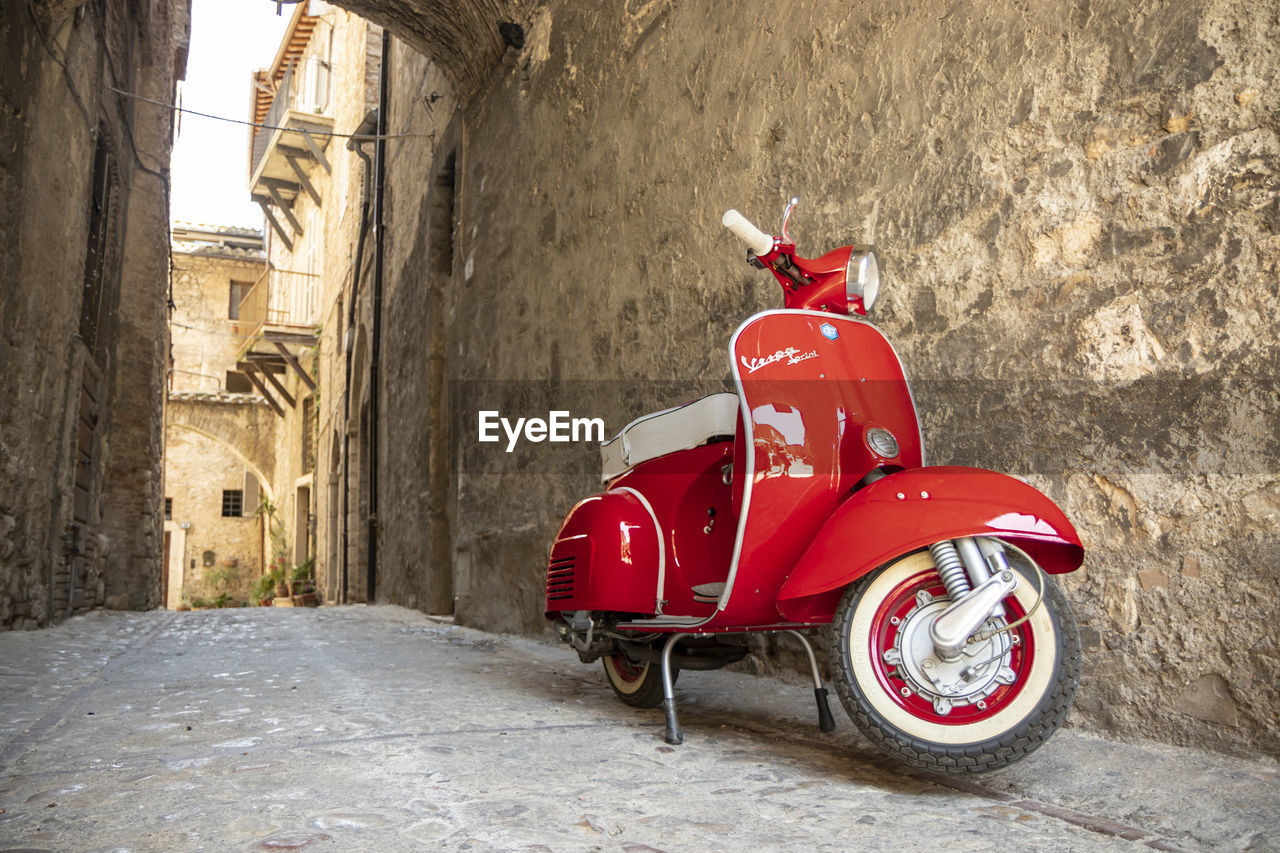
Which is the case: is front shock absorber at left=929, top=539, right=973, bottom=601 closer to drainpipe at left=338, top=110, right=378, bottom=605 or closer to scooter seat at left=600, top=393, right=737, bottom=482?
scooter seat at left=600, top=393, right=737, bottom=482

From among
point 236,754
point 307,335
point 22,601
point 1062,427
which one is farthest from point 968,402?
point 307,335

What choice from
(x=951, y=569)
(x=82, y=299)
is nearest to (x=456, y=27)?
(x=82, y=299)

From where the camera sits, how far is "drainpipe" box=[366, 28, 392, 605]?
38.6 ft

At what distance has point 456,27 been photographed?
7.14 m

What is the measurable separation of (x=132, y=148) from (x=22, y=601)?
19.3 feet

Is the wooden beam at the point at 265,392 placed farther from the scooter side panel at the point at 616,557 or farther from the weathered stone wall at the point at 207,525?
the scooter side panel at the point at 616,557

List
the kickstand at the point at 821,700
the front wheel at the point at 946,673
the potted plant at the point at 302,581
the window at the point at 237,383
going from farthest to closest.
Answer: the window at the point at 237,383
the potted plant at the point at 302,581
the kickstand at the point at 821,700
the front wheel at the point at 946,673

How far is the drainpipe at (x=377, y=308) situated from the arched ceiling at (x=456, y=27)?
4.39m

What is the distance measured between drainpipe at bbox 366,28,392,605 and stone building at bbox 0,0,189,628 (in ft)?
7.70

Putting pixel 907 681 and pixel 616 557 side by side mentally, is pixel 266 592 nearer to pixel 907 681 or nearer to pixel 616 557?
pixel 616 557

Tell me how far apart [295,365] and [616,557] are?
17485 mm

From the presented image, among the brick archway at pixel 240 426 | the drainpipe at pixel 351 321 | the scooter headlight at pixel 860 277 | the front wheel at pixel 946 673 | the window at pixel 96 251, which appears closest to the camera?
the front wheel at pixel 946 673

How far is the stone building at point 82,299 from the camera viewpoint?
4953 mm

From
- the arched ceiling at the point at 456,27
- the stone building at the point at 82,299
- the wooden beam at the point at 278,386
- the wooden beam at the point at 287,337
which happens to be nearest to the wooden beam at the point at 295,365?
the wooden beam at the point at 287,337
